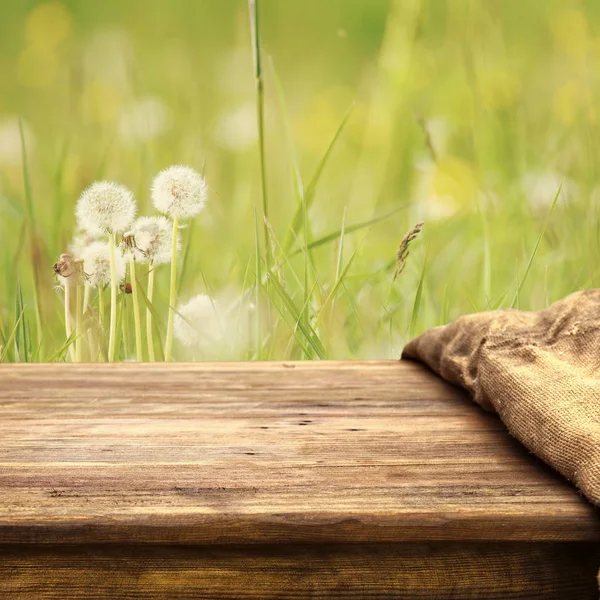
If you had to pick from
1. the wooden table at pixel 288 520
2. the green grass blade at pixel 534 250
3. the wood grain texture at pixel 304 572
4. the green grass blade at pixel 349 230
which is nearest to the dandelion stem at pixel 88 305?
the green grass blade at pixel 349 230

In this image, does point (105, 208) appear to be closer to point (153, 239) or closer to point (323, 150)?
point (153, 239)

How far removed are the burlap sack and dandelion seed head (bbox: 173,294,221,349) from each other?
586 mm

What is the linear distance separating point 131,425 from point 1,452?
0.18 m

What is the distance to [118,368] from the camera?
4.93ft

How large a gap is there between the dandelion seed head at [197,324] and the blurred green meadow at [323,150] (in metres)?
0.03

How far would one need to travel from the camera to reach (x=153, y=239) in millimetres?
1838

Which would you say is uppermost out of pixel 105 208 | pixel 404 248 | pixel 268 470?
pixel 105 208

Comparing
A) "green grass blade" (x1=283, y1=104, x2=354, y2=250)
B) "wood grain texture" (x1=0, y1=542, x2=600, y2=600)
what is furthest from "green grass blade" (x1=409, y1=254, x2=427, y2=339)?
"wood grain texture" (x1=0, y1=542, x2=600, y2=600)

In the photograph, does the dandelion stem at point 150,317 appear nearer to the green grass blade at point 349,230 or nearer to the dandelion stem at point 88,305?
the dandelion stem at point 88,305

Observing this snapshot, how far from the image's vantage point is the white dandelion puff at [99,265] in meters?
1.81

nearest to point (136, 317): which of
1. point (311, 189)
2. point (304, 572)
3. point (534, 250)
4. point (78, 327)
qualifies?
point (78, 327)

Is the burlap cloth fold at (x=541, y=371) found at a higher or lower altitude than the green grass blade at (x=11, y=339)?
higher

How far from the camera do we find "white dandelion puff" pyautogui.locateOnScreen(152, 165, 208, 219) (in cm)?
181

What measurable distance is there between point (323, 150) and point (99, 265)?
642mm
